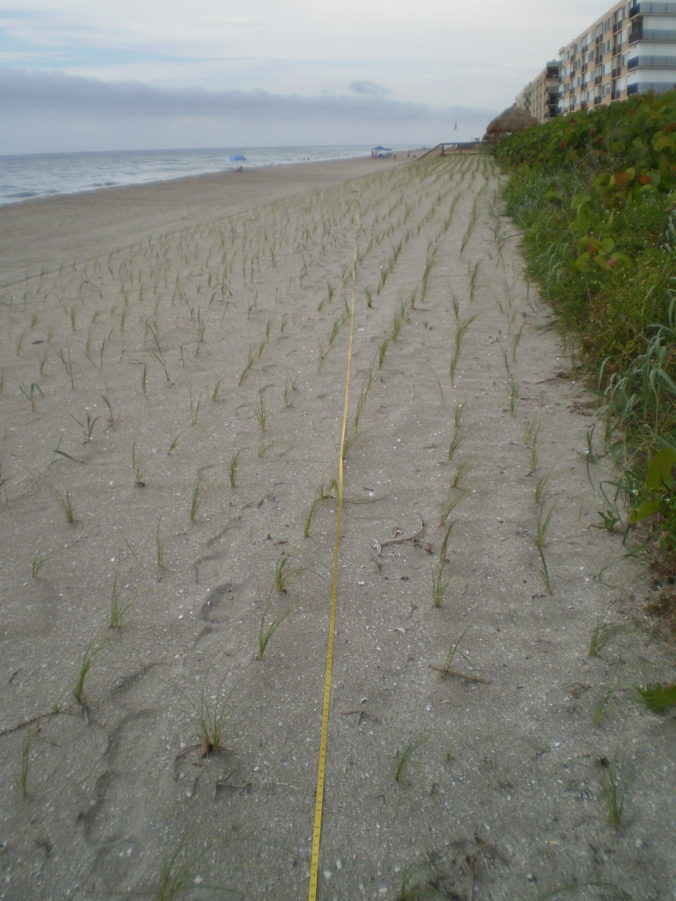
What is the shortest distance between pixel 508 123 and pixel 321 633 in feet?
115

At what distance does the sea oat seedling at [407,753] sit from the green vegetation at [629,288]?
976 mm

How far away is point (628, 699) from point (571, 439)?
1569 millimetres

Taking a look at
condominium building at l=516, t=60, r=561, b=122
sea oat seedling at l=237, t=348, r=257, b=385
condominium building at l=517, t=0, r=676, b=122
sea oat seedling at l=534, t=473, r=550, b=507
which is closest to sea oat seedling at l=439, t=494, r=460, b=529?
sea oat seedling at l=534, t=473, r=550, b=507

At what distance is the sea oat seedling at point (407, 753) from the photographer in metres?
1.57

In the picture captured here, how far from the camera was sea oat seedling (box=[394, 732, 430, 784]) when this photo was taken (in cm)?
157

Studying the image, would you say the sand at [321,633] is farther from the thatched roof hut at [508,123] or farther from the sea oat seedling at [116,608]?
the thatched roof hut at [508,123]

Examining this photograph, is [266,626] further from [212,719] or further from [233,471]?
[233,471]

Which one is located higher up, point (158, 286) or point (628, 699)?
point (158, 286)

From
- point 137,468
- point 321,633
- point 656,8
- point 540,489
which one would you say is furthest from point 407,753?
point 656,8

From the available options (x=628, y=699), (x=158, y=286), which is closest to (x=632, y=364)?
(x=628, y=699)

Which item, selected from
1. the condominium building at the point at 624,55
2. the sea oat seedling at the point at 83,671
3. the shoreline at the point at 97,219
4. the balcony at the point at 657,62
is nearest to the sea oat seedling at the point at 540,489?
the sea oat seedling at the point at 83,671

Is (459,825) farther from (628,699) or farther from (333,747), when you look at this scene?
(628,699)

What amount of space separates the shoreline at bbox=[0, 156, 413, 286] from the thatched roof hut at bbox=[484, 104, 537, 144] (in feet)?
48.9

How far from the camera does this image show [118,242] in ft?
33.9
